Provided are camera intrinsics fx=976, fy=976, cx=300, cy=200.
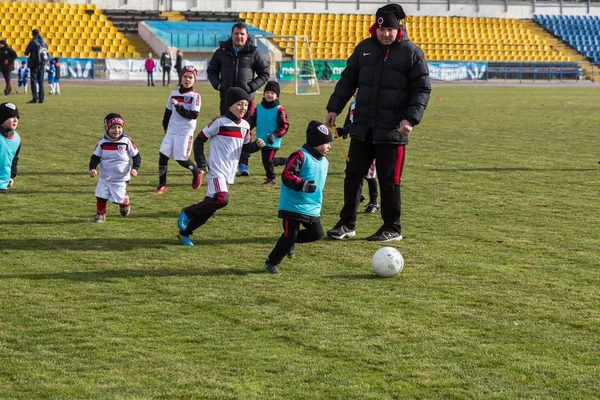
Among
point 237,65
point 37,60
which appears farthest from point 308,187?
point 37,60

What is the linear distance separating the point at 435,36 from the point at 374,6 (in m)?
4.52

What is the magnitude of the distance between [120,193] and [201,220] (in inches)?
64.6

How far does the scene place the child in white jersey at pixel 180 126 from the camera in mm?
12141

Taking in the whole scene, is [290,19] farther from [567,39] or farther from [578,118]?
Result: [578,118]

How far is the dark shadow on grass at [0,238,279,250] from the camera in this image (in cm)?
901

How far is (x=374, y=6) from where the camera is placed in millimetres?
62906

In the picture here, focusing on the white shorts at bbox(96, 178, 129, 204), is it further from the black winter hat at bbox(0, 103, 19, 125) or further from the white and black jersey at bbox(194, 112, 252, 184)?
the white and black jersey at bbox(194, 112, 252, 184)

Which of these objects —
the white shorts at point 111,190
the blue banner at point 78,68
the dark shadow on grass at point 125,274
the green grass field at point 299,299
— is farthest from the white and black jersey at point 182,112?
the blue banner at point 78,68

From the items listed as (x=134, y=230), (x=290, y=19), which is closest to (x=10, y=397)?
(x=134, y=230)

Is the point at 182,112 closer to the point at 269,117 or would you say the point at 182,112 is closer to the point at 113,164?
the point at 269,117

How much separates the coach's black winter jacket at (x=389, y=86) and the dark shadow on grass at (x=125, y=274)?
79.0 inches

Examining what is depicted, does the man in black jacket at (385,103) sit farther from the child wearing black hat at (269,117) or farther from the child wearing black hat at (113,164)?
the child wearing black hat at (269,117)

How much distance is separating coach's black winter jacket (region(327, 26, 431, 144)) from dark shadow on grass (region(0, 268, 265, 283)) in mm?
2007

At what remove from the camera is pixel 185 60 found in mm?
53062
